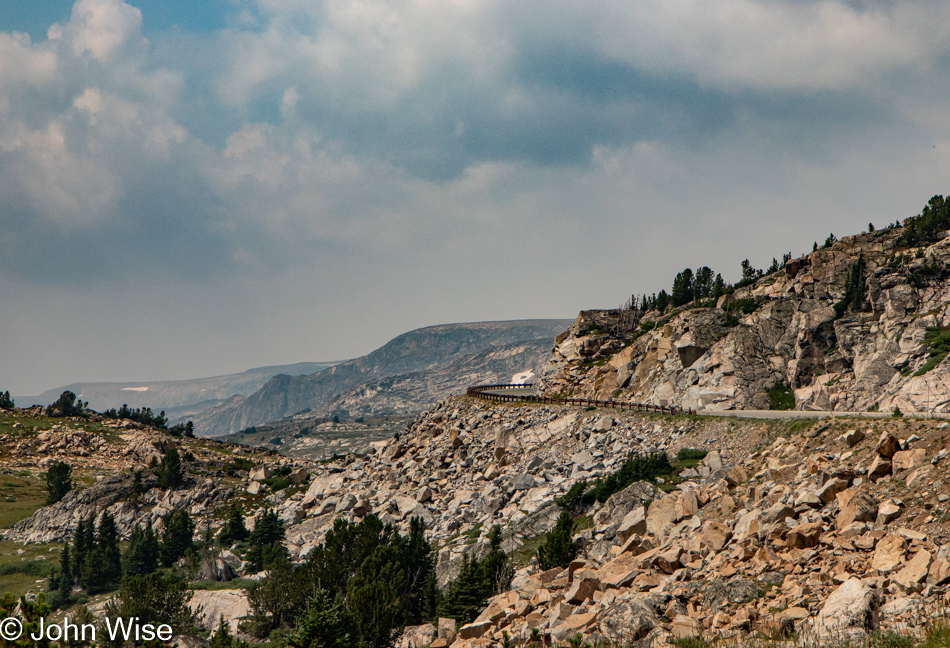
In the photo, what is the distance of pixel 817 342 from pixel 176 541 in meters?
76.4

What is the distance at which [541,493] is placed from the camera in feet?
176

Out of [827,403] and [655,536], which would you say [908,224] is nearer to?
[827,403]

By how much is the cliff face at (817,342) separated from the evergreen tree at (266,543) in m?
44.7

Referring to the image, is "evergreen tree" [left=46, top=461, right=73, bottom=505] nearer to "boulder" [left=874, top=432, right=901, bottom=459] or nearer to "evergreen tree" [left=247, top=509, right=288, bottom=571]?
"evergreen tree" [left=247, top=509, right=288, bottom=571]

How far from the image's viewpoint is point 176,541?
233 feet

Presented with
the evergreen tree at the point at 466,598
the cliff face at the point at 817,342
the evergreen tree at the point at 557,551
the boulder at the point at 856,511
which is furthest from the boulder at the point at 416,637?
the cliff face at the point at 817,342

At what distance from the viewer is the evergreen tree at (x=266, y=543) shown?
2330 inches

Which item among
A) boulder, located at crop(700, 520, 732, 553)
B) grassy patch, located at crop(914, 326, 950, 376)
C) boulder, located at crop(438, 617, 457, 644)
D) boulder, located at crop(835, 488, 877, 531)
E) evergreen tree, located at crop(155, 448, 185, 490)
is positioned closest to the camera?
boulder, located at crop(835, 488, 877, 531)

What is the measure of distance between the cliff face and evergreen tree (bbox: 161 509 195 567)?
5355cm

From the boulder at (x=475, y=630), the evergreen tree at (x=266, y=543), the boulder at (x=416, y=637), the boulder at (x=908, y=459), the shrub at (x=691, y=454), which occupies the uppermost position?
the boulder at (x=908, y=459)

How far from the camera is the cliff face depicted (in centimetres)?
6281

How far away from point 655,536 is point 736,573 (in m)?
11.4

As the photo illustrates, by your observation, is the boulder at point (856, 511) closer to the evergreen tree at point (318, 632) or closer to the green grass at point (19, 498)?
the evergreen tree at point (318, 632)

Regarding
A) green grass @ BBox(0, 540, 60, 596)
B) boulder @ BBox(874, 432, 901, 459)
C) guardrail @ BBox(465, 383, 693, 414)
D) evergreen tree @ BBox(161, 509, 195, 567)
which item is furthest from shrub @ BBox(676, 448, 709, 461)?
green grass @ BBox(0, 540, 60, 596)
